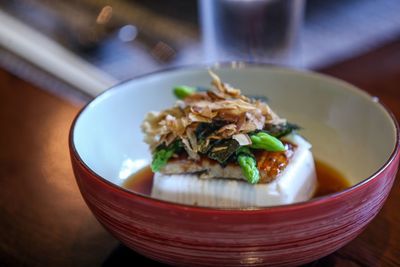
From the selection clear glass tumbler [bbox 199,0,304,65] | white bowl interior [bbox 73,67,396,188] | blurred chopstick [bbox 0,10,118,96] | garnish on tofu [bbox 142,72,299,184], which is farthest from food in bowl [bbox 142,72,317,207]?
clear glass tumbler [bbox 199,0,304,65]

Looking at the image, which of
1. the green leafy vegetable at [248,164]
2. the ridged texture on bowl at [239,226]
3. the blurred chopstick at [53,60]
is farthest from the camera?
the blurred chopstick at [53,60]

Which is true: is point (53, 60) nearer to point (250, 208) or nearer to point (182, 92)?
point (182, 92)

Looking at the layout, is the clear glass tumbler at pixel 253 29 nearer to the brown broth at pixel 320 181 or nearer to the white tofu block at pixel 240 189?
the brown broth at pixel 320 181

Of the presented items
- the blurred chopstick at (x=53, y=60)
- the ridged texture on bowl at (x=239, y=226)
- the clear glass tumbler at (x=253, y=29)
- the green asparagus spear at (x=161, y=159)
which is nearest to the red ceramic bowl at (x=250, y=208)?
the ridged texture on bowl at (x=239, y=226)

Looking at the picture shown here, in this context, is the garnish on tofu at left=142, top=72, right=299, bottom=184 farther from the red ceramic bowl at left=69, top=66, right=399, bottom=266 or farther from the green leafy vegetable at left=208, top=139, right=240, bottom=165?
the red ceramic bowl at left=69, top=66, right=399, bottom=266

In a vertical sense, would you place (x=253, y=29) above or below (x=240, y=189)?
below

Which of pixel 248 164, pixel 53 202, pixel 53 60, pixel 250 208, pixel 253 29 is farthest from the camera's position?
pixel 253 29

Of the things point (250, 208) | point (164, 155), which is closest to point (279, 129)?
point (164, 155)

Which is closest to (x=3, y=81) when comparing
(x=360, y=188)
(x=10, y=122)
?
(x=10, y=122)
